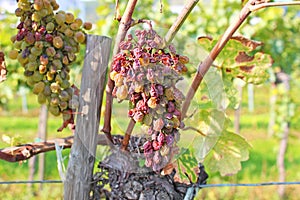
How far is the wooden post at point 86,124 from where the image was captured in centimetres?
128

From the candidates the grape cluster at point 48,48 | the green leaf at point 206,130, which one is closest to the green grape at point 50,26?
the grape cluster at point 48,48

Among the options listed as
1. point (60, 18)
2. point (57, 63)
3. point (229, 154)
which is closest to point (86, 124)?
point (57, 63)

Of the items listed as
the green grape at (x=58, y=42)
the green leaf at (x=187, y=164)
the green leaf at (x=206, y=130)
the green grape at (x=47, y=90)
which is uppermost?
the green grape at (x=58, y=42)

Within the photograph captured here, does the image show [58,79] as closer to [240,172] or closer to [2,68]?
[2,68]

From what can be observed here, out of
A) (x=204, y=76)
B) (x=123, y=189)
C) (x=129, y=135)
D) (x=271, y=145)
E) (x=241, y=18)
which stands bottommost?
(x=271, y=145)

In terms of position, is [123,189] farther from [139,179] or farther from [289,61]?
[289,61]

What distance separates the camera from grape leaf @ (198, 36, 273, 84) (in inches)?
57.8

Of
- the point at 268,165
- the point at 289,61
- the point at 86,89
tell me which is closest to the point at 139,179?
the point at 86,89

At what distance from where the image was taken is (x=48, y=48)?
1.28 m

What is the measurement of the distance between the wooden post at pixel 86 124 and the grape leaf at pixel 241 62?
34cm

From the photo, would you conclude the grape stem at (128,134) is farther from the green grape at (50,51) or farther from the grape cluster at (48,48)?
the green grape at (50,51)

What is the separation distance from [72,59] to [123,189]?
0.35 m

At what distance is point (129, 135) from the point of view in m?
1.23

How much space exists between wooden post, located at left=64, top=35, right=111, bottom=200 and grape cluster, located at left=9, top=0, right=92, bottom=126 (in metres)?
0.04
